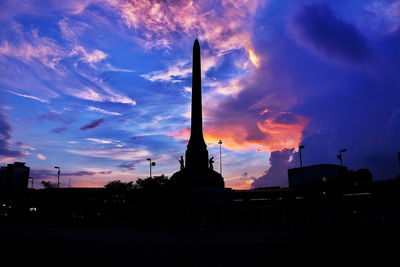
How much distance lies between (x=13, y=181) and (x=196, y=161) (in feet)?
326

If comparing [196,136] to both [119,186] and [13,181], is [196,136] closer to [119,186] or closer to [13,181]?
[119,186]

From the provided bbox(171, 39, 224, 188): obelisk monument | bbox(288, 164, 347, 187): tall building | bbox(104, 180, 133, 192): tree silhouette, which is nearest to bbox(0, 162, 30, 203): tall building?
bbox(104, 180, 133, 192): tree silhouette

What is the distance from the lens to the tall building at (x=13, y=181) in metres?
107

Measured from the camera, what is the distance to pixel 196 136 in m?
40.8

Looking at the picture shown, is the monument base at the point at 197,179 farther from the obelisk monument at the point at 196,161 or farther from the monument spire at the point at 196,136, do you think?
the monument spire at the point at 196,136

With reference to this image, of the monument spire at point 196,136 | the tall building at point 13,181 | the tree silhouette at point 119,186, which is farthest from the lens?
the tall building at point 13,181

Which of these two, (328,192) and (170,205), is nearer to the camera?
(170,205)

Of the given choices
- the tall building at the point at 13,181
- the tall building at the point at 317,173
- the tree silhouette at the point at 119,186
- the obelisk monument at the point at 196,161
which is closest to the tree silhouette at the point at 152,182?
the tree silhouette at the point at 119,186

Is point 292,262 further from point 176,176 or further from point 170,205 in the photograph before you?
point 176,176

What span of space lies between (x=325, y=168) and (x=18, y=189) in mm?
105224

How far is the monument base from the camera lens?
38.0m

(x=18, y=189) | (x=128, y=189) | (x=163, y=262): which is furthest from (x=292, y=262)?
(x=18, y=189)

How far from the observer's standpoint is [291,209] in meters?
33.9

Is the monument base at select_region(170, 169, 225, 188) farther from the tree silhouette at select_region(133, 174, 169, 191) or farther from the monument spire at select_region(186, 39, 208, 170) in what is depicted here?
the tree silhouette at select_region(133, 174, 169, 191)
